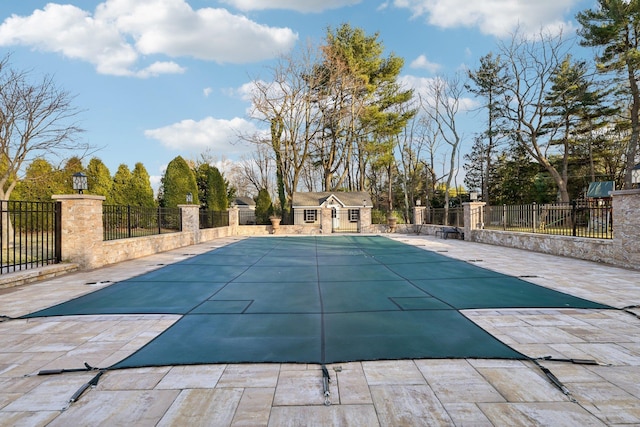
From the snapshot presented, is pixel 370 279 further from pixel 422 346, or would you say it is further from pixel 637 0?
pixel 637 0

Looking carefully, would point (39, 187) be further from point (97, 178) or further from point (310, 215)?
point (310, 215)

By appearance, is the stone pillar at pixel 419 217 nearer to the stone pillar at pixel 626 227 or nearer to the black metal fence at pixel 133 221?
the stone pillar at pixel 626 227

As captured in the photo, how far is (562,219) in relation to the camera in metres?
9.66

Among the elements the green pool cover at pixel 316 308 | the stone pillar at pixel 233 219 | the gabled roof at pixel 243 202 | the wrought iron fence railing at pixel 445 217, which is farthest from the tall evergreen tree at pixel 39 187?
the wrought iron fence railing at pixel 445 217

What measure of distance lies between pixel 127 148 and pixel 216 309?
14336 millimetres

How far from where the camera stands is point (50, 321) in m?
3.85

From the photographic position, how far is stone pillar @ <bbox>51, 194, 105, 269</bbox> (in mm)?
7340

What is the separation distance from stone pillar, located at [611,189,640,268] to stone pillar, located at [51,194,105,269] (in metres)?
11.8

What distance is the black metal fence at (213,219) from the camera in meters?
15.7

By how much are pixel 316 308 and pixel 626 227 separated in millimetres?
7298

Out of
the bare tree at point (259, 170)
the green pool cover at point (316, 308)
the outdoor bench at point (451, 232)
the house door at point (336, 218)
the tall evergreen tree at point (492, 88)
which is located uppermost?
the tall evergreen tree at point (492, 88)

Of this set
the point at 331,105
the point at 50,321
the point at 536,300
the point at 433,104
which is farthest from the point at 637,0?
the point at 50,321

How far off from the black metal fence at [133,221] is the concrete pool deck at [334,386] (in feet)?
19.0

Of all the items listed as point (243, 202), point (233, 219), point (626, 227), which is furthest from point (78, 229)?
point (243, 202)
